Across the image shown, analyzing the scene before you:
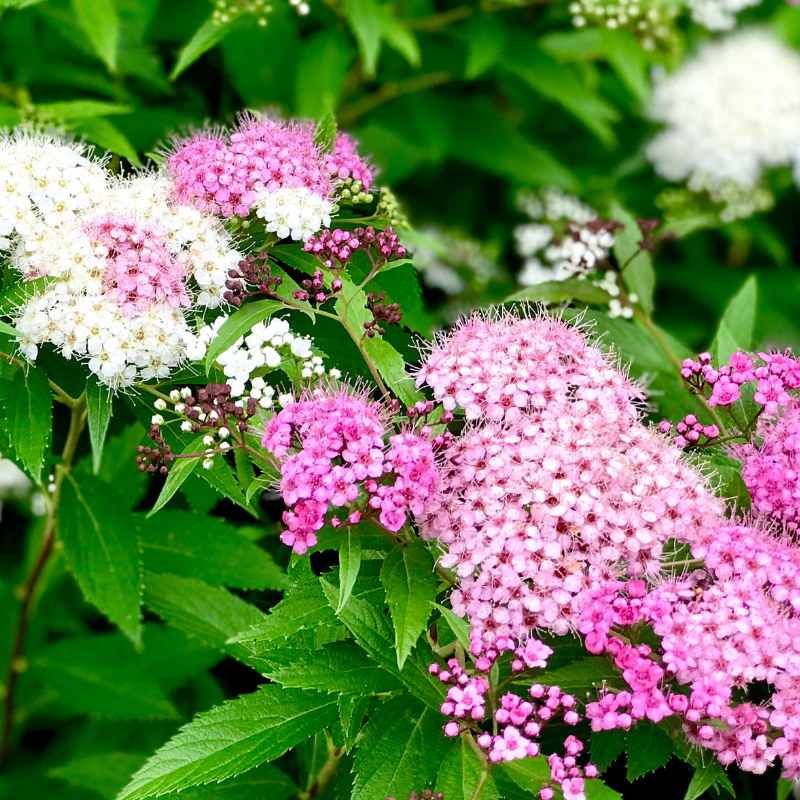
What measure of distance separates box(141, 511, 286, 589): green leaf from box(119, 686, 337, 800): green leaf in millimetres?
618

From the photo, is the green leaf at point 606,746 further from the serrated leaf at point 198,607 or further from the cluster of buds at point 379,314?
the serrated leaf at point 198,607

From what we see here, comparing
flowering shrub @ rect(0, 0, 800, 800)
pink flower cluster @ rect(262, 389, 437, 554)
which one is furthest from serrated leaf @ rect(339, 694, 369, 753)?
pink flower cluster @ rect(262, 389, 437, 554)

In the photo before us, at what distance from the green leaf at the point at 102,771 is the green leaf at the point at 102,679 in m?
0.10

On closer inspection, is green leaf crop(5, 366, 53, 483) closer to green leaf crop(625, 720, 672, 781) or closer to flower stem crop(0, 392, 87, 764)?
flower stem crop(0, 392, 87, 764)

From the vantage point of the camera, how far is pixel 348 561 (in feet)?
4.30

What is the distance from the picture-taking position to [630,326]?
2.13m

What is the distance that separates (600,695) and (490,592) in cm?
23

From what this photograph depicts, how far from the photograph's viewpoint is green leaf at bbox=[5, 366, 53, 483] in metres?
1.52

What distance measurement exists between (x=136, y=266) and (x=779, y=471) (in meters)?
1.04

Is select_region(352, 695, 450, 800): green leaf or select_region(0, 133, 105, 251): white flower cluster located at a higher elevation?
select_region(0, 133, 105, 251): white flower cluster

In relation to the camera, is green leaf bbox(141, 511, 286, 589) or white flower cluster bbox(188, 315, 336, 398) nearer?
white flower cluster bbox(188, 315, 336, 398)

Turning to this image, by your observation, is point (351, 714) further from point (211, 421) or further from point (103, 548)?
point (103, 548)

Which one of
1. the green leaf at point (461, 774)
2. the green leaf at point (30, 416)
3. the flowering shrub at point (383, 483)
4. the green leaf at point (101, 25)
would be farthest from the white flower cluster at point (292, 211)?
the green leaf at point (101, 25)

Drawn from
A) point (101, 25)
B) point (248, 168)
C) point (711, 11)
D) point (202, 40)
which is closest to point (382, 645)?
point (248, 168)
